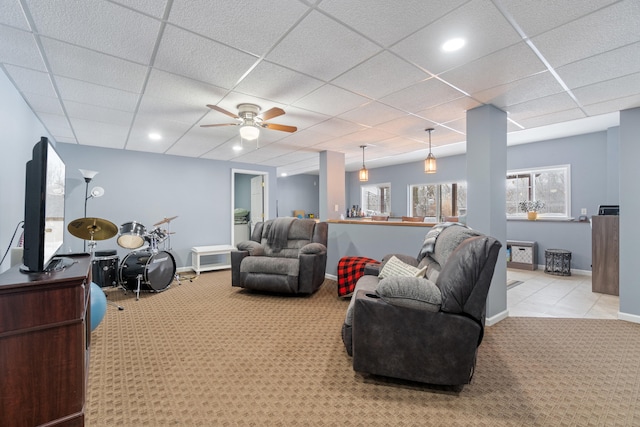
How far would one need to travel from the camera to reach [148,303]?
3.68 m

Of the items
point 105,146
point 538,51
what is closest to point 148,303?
point 105,146

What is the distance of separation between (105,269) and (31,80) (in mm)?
2807

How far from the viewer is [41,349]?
1.42m

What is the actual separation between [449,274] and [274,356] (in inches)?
58.6

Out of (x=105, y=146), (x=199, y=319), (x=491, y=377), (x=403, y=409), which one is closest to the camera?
(x=403, y=409)

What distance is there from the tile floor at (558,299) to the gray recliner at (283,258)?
7.95 feet

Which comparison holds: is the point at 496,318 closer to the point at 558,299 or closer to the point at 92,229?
the point at 558,299

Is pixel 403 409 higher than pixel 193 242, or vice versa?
pixel 193 242

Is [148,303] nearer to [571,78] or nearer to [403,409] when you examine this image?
[403,409]

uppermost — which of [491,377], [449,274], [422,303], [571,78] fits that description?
[571,78]

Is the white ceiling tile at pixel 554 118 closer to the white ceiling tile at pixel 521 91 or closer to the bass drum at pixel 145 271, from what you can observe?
the white ceiling tile at pixel 521 91

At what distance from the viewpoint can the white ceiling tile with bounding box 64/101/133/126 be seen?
121 inches

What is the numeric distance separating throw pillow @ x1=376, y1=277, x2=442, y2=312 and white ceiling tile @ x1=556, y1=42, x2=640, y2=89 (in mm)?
2085

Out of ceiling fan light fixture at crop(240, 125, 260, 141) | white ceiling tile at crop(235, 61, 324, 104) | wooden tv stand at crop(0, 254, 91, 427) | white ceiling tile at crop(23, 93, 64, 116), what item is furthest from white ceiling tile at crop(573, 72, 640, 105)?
white ceiling tile at crop(23, 93, 64, 116)
